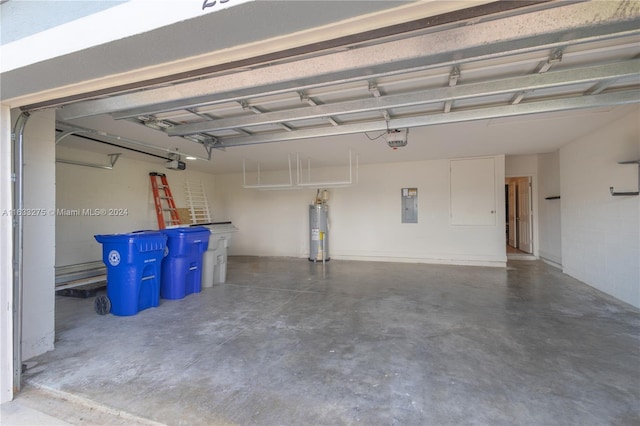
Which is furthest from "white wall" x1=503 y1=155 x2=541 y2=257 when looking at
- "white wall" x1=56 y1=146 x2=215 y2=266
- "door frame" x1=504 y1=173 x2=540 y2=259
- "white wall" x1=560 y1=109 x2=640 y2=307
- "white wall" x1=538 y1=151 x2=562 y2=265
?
"white wall" x1=56 y1=146 x2=215 y2=266

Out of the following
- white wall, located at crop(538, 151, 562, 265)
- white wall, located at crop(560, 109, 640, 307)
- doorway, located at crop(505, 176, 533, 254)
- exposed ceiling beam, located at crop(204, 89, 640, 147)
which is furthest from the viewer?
doorway, located at crop(505, 176, 533, 254)

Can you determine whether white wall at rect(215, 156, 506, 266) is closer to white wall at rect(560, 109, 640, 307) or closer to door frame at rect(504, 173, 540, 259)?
white wall at rect(560, 109, 640, 307)

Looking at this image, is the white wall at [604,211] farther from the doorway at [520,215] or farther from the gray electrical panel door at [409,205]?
the gray electrical panel door at [409,205]

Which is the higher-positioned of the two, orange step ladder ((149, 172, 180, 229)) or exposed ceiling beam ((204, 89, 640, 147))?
exposed ceiling beam ((204, 89, 640, 147))

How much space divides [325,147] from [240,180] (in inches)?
167

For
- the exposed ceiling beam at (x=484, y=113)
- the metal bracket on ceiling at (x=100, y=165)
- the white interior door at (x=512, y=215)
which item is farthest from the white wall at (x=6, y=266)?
the white interior door at (x=512, y=215)

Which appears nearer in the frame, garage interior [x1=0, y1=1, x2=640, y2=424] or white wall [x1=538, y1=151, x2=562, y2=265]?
garage interior [x1=0, y1=1, x2=640, y2=424]

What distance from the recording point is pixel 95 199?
5.31m

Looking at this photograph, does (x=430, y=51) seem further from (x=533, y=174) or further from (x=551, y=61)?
(x=533, y=174)

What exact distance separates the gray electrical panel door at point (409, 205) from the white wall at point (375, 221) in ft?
0.35

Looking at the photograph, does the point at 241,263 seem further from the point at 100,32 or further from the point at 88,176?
the point at 100,32

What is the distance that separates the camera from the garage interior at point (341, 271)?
1318mm

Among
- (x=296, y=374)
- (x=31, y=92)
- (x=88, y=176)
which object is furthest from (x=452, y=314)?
(x=88, y=176)

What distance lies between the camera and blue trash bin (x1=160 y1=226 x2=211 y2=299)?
409 cm
